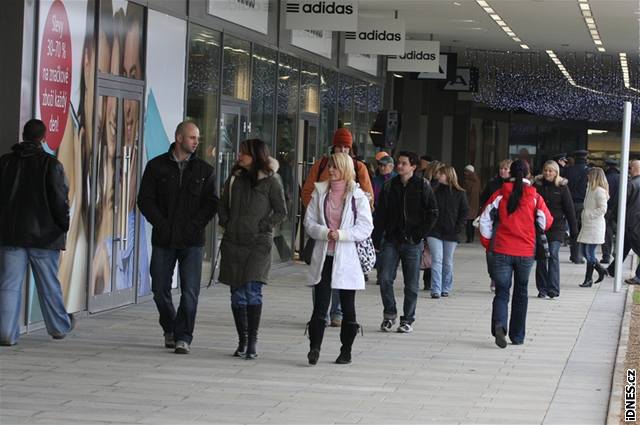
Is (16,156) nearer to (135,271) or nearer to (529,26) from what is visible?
(135,271)

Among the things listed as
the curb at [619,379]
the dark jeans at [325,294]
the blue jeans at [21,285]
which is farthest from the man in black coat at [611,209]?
the blue jeans at [21,285]

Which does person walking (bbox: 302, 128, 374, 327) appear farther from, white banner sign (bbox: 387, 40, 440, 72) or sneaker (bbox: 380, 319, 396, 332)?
white banner sign (bbox: 387, 40, 440, 72)

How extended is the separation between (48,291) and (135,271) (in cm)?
338

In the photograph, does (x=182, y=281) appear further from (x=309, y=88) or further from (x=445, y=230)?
(x=309, y=88)

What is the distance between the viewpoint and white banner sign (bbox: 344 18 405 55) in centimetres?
2114

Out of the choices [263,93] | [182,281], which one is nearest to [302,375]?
[182,281]

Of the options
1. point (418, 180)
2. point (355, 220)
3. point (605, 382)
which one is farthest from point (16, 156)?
point (605, 382)

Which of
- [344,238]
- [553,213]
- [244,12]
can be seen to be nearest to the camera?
[344,238]

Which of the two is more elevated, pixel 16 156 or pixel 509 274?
pixel 16 156

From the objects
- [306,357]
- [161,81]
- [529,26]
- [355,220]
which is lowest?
[306,357]

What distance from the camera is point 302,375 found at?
9.62 m

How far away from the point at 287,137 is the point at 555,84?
22629mm

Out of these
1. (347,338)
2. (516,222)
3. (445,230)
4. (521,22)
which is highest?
(521,22)

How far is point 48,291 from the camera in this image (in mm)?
10641
